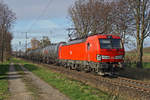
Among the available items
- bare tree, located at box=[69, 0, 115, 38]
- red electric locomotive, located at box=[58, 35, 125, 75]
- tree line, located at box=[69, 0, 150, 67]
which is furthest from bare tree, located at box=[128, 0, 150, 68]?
red electric locomotive, located at box=[58, 35, 125, 75]

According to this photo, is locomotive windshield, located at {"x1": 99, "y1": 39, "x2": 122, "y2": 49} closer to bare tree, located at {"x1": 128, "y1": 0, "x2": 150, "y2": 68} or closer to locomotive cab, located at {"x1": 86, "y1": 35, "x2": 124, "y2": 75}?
locomotive cab, located at {"x1": 86, "y1": 35, "x2": 124, "y2": 75}

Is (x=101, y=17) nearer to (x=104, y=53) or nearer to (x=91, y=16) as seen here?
(x=91, y=16)

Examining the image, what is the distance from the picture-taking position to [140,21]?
23.0 metres

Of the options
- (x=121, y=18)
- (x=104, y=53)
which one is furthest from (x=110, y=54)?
(x=121, y=18)

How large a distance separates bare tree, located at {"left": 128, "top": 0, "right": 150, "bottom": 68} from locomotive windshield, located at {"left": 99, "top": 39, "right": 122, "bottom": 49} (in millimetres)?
6894

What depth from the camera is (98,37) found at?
16.0 meters

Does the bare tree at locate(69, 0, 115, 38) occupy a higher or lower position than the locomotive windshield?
higher

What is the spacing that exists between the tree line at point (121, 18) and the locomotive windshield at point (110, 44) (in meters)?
2.49

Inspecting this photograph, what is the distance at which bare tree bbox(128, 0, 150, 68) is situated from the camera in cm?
2206

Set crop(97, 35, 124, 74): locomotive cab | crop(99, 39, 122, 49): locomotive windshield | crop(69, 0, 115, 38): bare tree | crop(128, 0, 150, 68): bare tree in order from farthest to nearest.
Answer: crop(69, 0, 115, 38): bare tree < crop(128, 0, 150, 68): bare tree < crop(99, 39, 122, 49): locomotive windshield < crop(97, 35, 124, 74): locomotive cab

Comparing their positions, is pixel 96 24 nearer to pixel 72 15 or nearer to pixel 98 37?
pixel 72 15

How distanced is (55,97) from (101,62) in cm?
687

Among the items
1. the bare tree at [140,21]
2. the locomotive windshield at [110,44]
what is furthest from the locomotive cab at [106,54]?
the bare tree at [140,21]

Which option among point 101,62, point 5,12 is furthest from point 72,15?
point 101,62
